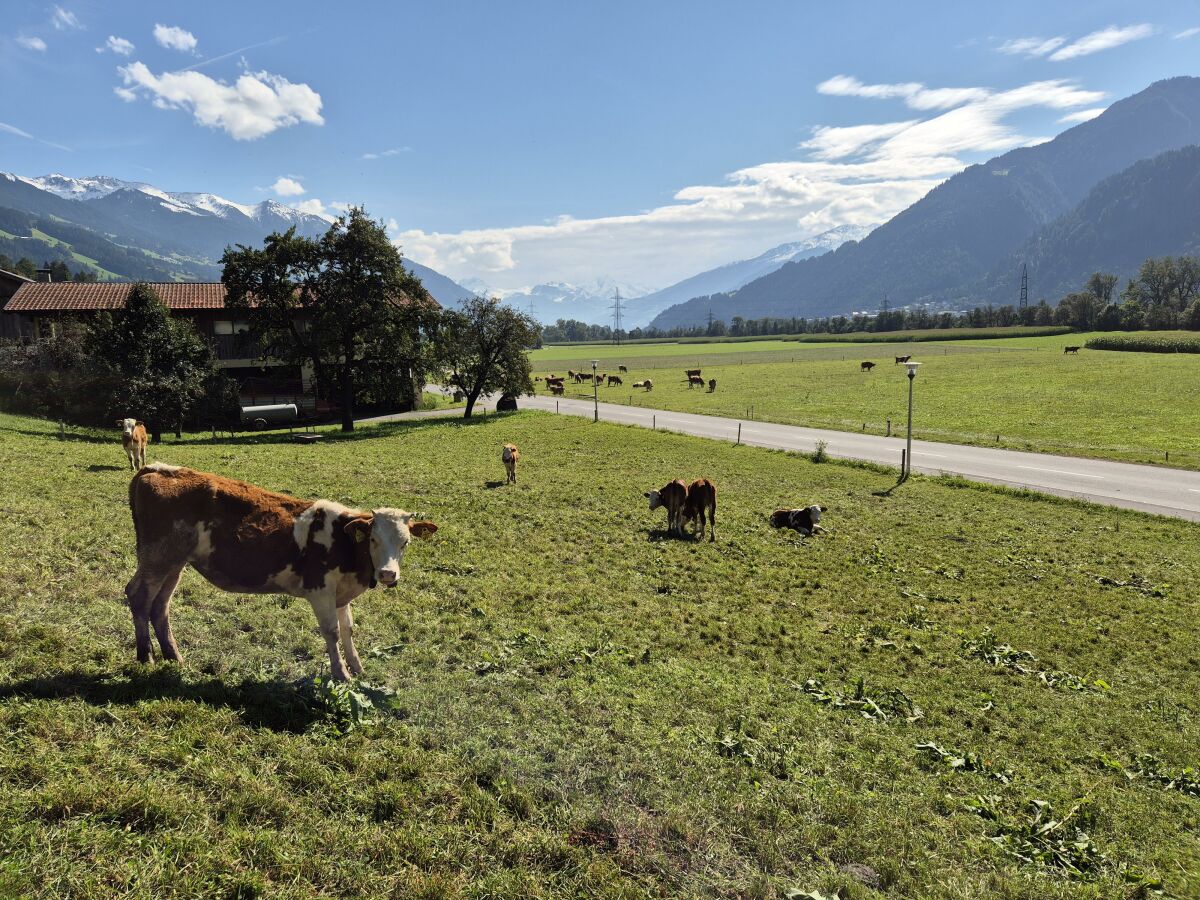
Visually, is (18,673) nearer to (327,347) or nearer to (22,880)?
(22,880)

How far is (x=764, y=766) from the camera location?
7.30m

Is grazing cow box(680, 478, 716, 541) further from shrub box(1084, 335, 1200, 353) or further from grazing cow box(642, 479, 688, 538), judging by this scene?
shrub box(1084, 335, 1200, 353)

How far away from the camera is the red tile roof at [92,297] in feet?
160

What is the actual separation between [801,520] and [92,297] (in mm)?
59581

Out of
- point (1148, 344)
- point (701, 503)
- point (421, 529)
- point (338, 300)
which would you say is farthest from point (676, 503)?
point (1148, 344)

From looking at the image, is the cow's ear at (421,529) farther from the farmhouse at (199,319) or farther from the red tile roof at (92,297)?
the farmhouse at (199,319)

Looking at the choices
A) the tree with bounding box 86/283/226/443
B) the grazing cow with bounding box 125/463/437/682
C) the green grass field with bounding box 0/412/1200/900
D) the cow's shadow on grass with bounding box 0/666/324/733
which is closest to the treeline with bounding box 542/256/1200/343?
the tree with bounding box 86/283/226/443

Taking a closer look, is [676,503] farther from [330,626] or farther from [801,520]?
[330,626]

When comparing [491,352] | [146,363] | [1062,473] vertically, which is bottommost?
[1062,473]

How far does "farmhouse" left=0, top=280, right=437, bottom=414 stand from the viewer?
4872cm

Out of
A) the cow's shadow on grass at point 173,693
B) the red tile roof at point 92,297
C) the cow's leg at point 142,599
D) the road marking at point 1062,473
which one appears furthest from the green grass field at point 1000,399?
the cow's leg at point 142,599

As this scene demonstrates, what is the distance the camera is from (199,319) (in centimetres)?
5106

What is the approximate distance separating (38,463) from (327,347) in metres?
22.4

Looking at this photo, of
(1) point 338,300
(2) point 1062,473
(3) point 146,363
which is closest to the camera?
(2) point 1062,473
